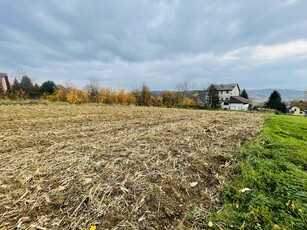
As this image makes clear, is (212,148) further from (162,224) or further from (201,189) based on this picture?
(162,224)

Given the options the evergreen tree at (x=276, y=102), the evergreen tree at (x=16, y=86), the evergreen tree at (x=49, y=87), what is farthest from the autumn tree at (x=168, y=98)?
the evergreen tree at (x=276, y=102)

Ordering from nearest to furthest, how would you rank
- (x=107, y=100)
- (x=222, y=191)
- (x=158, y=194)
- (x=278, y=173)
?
(x=158, y=194) → (x=222, y=191) → (x=278, y=173) → (x=107, y=100)

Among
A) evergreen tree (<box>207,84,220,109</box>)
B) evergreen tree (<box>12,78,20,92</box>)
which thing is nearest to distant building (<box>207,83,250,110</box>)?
evergreen tree (<box>207,84,220,109</box>)

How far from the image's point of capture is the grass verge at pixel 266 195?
1.60 metres

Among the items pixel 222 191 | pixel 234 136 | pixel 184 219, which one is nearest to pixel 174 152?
pixel 222 191

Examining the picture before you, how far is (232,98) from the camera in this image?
2119 inches

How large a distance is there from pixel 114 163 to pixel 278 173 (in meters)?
2.69

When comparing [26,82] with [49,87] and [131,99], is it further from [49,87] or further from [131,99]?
[131,99]

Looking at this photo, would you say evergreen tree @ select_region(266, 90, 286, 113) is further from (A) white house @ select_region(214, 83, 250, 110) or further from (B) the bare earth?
(B) the bare earth

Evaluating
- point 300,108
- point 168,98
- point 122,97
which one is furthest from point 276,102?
point 122,97

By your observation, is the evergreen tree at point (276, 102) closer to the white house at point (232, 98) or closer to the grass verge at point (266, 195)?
the white house at point (232, 98)

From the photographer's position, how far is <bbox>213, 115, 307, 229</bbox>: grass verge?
1.60m

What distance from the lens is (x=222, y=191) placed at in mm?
2105

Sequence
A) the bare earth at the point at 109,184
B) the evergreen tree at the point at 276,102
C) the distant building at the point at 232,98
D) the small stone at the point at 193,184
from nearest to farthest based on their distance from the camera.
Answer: the bare earth at the point at 109,184, the small stone at the point at 193,184, the evergreen tree at the point at 276,102, the distant building at the point at 232,98
